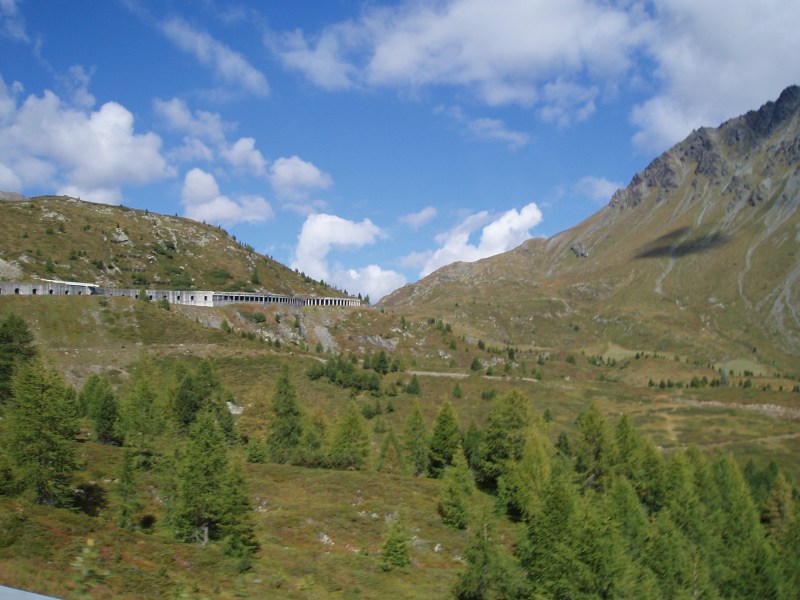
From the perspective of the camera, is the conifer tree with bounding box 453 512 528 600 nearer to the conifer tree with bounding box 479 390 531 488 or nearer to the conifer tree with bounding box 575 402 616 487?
the conifer tree with bounding box 479 390 531 488

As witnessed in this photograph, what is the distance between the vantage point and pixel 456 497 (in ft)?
183

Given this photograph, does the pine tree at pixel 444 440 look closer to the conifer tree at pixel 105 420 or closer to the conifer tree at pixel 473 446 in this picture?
the conifer tree at pixel 473 446

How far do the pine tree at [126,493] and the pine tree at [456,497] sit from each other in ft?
94.4

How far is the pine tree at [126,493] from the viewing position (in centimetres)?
3622

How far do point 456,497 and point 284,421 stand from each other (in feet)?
80.7

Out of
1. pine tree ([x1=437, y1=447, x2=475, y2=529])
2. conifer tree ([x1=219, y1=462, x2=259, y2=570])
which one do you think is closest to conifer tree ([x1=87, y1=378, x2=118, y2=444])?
conifer tree ([x1=219, y1=462, x2=259, y2=570])

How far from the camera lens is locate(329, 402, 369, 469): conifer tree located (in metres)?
68.6

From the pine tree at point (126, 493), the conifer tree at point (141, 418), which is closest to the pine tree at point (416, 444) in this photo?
the conifer tree at point (141, 418)

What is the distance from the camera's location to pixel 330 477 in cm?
6044

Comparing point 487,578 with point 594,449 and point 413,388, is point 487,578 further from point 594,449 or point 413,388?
point 413,388

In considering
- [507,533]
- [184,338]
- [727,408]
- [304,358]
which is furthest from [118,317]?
[727,408]

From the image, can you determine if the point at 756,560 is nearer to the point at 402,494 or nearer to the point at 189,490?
the point at 402,494

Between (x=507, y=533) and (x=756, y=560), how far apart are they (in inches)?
921

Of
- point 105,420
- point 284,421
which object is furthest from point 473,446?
point 105,420
